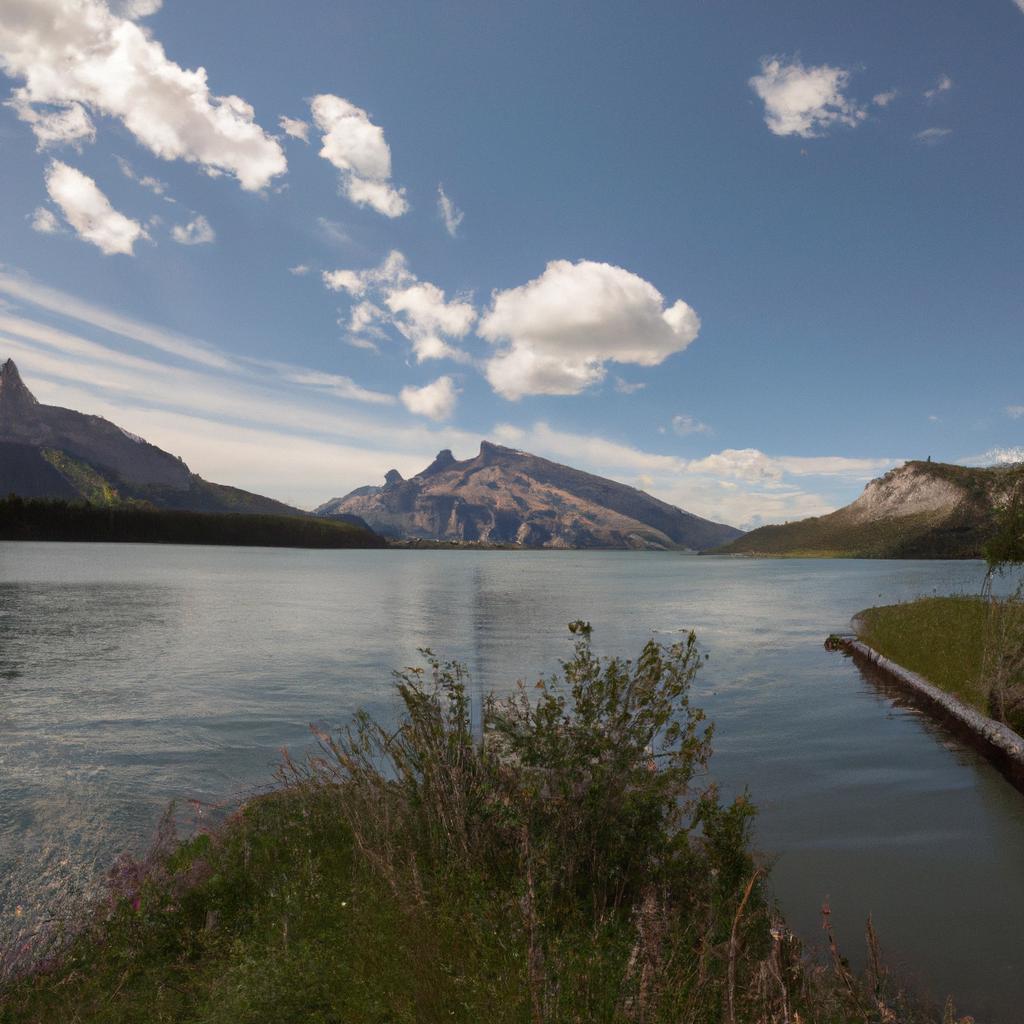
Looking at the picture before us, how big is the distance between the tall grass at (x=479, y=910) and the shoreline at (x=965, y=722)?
9.72 m

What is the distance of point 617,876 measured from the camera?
337 inches

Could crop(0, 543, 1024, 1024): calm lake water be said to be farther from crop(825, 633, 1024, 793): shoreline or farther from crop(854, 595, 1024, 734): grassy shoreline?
crop(854, 595, 1024, 734): grassy shoreline

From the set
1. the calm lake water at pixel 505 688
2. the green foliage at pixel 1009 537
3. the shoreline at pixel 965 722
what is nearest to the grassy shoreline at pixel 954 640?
the shoreline at pixel 965 722

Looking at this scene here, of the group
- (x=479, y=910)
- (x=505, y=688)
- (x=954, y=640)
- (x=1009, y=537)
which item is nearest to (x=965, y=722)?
(x=954, y=640)

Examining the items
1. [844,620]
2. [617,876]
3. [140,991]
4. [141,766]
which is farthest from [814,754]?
[844,620]

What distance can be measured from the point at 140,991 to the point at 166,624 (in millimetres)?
46716

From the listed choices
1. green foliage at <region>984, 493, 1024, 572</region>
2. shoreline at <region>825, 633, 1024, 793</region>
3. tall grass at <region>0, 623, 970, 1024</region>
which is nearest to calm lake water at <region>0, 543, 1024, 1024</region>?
shoreline at <region>825, 633, 1024, 793</region>

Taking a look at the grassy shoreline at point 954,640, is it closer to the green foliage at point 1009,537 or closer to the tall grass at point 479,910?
the green foliage at point 1009,537

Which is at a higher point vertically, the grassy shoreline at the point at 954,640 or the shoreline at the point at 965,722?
the grassy shoreline at the point at 954,640

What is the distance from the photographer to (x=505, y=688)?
90.5 feet

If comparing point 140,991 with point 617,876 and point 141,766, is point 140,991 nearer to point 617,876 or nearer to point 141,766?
point 617,876

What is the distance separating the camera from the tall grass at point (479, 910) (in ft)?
20.5

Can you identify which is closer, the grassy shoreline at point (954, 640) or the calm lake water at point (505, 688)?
the calm lake water at point (505, 688)

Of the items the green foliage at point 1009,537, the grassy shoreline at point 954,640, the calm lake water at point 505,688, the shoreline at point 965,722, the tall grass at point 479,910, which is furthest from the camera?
the green foliage at point 1009,537
